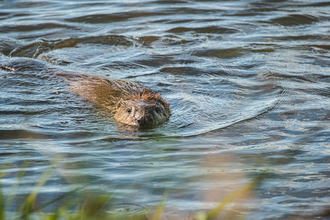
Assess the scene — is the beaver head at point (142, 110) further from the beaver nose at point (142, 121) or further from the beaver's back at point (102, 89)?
the beaver's back at point (102, 89)

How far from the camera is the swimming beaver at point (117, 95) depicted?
514 cm

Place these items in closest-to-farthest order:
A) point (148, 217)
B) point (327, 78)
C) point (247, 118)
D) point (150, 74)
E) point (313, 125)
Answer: point (148, 217)
point (313, 125)
point (247, 118)
point (327, 78)
point (150, 74)

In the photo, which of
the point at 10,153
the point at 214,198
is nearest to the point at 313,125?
the point at 214,198

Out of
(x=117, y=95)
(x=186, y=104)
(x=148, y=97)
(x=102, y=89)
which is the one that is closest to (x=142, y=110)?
(x=148, y=97)

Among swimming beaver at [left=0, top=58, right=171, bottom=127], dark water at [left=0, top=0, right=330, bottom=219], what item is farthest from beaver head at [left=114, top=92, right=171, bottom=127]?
dark water at [left=0, top=0, right=330, bottom=219]

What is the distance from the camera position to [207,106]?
5855 mm

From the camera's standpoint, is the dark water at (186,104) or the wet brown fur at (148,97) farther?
the wet brown fur at (148,97)

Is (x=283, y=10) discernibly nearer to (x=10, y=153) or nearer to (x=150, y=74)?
(x=150, y=74)

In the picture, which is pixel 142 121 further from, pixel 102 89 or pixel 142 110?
pixel 102 89

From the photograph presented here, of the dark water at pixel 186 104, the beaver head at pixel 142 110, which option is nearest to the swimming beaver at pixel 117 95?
the beaver head at pixel 142 110

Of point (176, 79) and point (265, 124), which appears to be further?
point (176, 79)

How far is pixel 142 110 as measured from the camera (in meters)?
5.11

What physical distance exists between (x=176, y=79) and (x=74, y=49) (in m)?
A: 2.90

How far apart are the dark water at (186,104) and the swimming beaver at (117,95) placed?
0.17 metres
